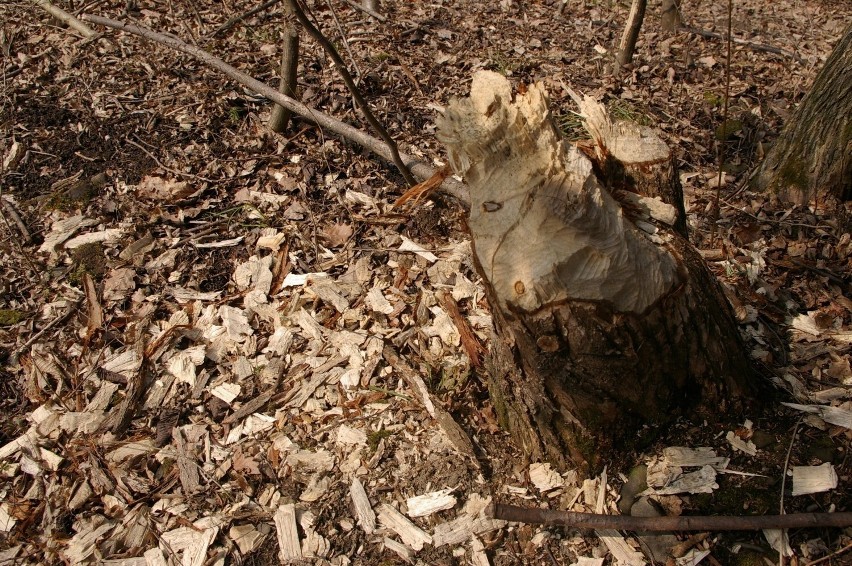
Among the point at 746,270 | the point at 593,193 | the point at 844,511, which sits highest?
the point at 593,193

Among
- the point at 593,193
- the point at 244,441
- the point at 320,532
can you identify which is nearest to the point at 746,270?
the point at 593,193

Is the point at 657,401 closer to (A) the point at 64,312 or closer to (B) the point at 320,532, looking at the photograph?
(B) the point at 320,532

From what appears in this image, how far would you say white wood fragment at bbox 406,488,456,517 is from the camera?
8.25 ft

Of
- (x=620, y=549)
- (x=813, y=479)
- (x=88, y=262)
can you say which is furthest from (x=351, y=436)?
(x=88, y=262)

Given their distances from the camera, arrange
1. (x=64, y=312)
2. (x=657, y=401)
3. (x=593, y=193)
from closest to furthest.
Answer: (x=593, y=193) → (x=657, y=401) → (x=64, y=312)

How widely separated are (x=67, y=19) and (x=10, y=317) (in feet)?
9.89

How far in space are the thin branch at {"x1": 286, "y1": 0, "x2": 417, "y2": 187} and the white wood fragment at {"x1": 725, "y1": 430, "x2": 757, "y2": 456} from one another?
7.36ft

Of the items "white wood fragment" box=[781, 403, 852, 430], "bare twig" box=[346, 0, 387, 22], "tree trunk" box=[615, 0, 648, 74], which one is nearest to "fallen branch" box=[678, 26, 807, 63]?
"tree trunk" box=[615, 0, 648, 74]

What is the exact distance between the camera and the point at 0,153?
431 centimetres

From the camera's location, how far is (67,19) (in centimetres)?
512

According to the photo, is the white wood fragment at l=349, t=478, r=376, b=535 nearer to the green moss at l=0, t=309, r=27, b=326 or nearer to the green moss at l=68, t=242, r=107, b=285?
the green moss at l=68, t=242, r=107, b=285

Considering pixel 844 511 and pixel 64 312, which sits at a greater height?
pixel 844 511

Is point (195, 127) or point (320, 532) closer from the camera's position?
point (320, 532)

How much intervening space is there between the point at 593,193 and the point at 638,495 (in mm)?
1190
